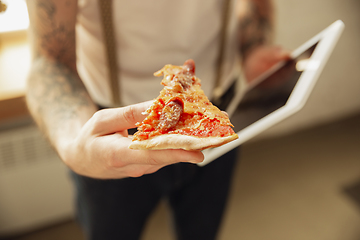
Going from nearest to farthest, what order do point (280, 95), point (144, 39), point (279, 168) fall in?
1. point (280, 95)
2. point (144, 39)
3. point (279, 168)

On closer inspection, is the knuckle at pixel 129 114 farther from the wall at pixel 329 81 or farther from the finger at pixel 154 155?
the wall at pixel 329 81

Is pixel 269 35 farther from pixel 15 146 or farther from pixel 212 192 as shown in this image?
pixel 15 146

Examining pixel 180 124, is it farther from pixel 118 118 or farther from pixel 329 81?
pixel 329 81

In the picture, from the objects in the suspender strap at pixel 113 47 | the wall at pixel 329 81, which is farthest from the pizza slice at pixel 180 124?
the wall at pixel 329 81

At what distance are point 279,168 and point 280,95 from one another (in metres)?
1.33

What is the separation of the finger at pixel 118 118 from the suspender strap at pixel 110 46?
0.70 ft

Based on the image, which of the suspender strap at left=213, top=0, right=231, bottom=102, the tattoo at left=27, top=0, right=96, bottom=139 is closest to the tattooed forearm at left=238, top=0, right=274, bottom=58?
the suspender strap at left=213, top=0, right=231, bottom=102

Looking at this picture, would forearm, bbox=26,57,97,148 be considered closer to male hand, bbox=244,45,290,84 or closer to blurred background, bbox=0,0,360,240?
blurred background, bbox=0,0,360,240

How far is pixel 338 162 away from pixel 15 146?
1.73 meters

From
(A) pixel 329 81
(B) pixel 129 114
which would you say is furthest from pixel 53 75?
(A) pixel 329 81

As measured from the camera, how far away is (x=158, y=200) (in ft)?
2.68

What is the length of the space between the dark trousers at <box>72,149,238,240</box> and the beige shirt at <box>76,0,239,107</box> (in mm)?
211

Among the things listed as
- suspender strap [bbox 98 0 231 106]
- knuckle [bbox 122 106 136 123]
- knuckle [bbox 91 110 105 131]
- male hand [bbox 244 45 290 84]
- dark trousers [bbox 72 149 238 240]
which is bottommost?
dark trousers [bbox 72 149 238 240]

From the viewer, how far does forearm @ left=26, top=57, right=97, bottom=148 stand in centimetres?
49
